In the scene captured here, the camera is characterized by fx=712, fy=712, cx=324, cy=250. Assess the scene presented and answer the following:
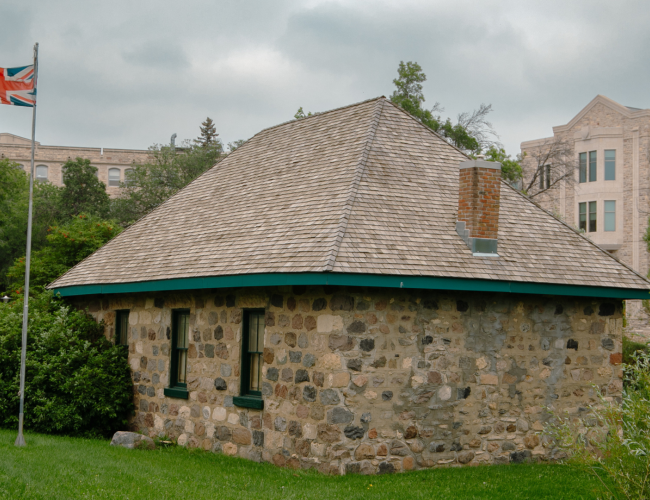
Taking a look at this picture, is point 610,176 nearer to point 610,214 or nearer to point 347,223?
point 610,214

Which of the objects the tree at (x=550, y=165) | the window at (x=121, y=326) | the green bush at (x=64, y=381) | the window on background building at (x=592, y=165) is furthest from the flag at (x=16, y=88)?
the window on background building at (x=592, y=165)

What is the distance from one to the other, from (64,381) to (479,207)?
798 centimetres

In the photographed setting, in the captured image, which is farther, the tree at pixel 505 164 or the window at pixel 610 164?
the window at pixel 610 164

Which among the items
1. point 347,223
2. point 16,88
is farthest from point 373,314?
point 16,88

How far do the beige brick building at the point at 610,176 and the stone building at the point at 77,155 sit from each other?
35.6m

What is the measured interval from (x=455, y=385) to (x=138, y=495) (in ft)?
15.6

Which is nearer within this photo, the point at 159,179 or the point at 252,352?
the point at 252,352

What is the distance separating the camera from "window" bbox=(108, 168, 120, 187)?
59.7m

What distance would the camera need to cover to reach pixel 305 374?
1006cm

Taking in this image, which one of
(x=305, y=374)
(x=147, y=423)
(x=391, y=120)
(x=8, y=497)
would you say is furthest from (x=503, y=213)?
(x=8, y=497)

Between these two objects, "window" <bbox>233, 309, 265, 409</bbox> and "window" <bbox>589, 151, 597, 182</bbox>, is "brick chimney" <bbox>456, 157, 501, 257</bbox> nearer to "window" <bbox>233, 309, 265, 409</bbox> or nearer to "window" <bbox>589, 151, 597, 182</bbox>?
"window" <bbox>233, 309, 265, 409</bbox>

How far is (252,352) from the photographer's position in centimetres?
1122

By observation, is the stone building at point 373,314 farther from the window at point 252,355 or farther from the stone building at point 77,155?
the stone building at point 77,155

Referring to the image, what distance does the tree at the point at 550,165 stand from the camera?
108 feet
